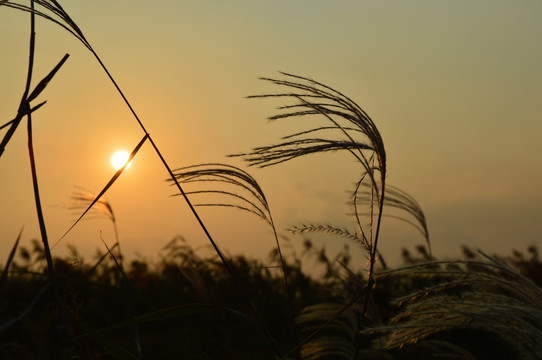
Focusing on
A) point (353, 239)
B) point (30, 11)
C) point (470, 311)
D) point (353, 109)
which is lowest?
point (470, 311)

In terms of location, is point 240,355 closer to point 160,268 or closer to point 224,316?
point 224,316

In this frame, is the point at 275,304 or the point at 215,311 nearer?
the point at 215,311

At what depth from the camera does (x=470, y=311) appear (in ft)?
5.16

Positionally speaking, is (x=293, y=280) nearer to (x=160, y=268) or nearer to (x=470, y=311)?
(x=160, y=268)

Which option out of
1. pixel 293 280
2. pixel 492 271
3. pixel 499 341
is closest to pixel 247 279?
pixel 293 280

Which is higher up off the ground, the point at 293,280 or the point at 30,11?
the point at 30,11

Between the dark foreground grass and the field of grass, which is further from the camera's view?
the dark foreground grass

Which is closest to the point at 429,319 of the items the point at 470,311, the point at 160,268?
the point at 470,311

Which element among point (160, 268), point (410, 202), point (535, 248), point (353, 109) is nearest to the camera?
point (353, 109)

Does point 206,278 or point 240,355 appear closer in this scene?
point 240,355

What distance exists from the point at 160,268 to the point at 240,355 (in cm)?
350

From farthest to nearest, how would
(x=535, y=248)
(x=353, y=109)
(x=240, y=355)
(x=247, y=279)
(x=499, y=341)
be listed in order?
(x=535, y=248)
(x=247, y=279)
(x=499, y=341)
(x=240, y=355)
(x=353, y=109)

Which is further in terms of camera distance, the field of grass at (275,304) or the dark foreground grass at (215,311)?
the dark foreground grass at (215,311)

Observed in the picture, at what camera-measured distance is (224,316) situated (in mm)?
5570
